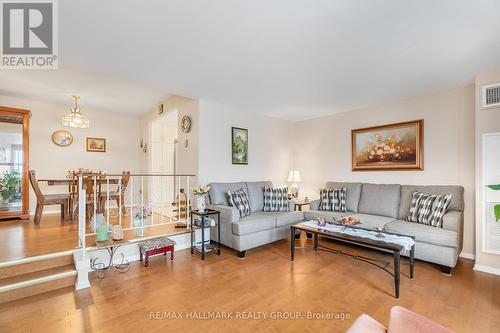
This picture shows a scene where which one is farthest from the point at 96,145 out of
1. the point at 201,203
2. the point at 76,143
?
the point at 201,203

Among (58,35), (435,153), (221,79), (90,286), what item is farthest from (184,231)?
(435,153)

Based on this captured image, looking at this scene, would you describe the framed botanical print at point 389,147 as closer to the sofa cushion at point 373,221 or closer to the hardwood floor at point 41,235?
the sofa cushion at point 373,221

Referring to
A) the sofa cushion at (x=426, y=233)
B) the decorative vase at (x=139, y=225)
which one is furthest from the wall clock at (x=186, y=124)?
the sofa cushion at (x=426, y=233)

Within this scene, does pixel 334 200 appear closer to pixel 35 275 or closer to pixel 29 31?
pixel 35 275

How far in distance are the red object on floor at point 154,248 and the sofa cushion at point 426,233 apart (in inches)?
118

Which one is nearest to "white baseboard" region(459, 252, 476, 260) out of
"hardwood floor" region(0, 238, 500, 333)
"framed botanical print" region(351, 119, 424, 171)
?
"hardwood floor" region(0, 238, 500, 333)

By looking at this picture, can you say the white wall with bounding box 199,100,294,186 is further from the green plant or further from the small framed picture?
the green plant

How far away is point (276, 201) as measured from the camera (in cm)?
414

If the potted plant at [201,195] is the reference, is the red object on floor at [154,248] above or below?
below

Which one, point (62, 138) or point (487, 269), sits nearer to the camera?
point (487, 269)

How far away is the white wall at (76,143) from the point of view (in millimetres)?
4848

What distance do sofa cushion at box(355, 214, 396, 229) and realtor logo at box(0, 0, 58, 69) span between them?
4129mm

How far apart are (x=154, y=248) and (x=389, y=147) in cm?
410

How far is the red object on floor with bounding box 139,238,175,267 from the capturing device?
9.63 ft
